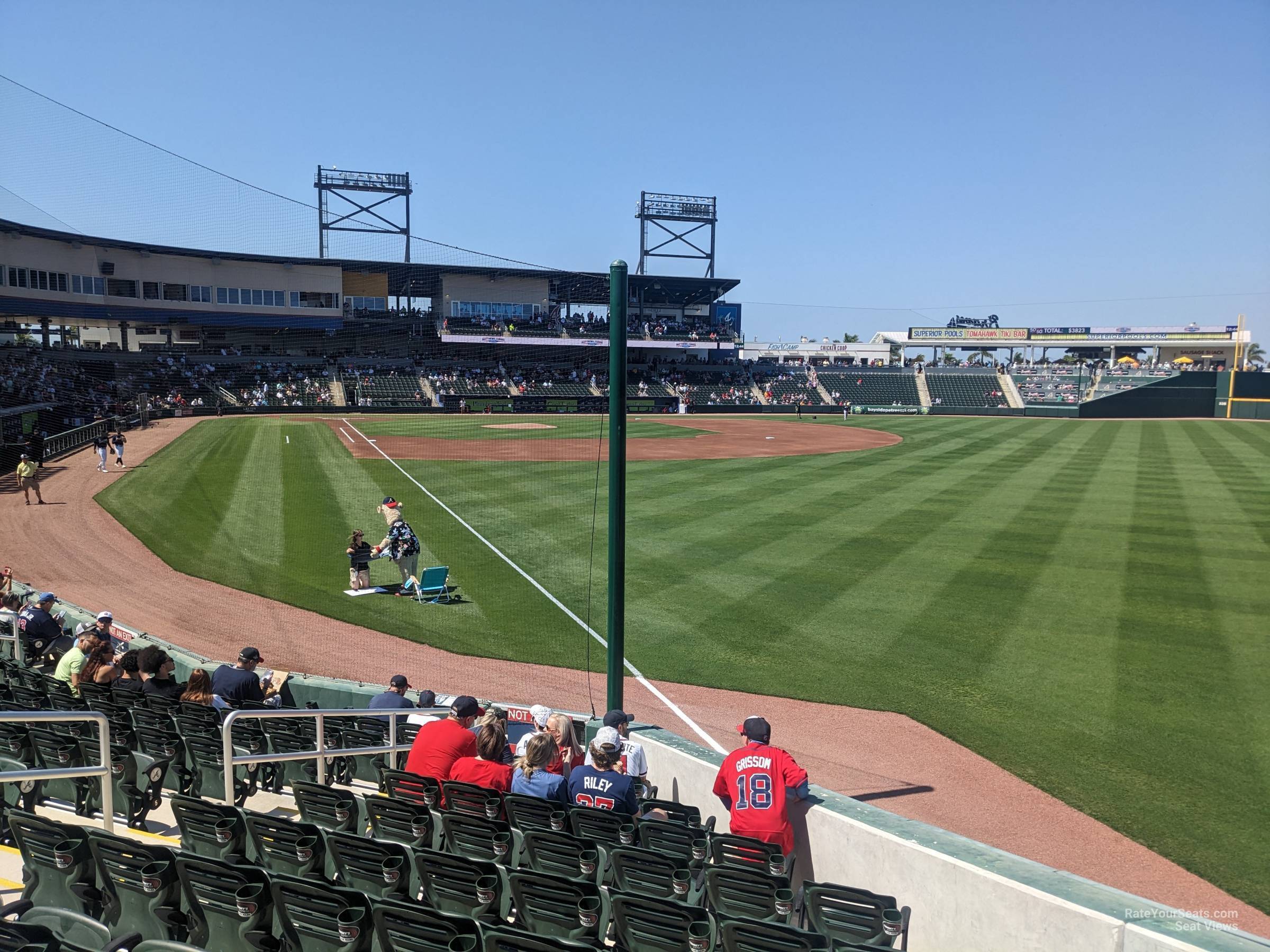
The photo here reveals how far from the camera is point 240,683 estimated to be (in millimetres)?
8383

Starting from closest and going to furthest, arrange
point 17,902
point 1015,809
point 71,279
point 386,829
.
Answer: point 17,902, point 386,829, point 1015,809, point 71,279

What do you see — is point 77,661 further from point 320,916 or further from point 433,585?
point 433,585

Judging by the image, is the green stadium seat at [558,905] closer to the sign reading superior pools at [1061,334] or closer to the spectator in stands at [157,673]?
the spectator in stands at [157,673]

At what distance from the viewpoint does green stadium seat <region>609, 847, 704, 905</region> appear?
4586mm

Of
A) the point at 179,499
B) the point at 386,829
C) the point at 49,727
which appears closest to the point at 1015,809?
the point at 386,829

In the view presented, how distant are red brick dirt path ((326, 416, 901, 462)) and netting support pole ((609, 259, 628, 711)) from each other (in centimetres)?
2634

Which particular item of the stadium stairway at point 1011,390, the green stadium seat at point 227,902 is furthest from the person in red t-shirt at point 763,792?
the stadium stairway at point 1011,390

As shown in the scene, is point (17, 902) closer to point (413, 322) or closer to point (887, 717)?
point (887, 717)

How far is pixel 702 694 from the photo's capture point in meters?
11.6

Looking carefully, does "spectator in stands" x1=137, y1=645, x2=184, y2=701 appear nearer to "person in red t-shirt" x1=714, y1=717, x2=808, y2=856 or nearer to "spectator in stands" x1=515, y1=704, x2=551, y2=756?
"spectator in stands" x1=515, y1=704, x2=551, y2=756

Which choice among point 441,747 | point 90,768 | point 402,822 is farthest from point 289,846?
point 441,747

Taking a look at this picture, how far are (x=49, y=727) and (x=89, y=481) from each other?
2350 centimetres

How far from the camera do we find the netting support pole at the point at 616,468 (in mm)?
7430

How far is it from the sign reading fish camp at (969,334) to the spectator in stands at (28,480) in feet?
293
